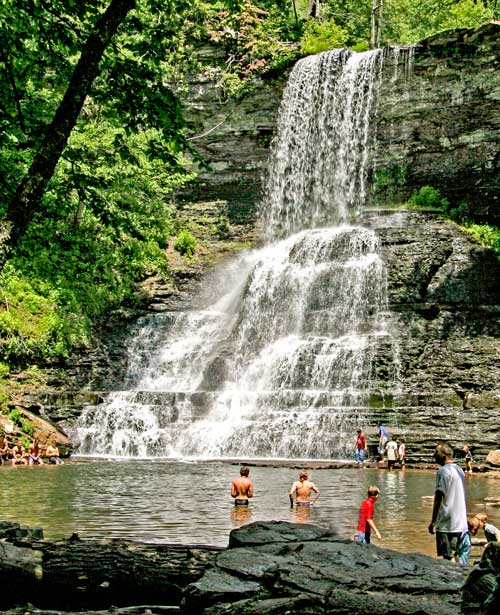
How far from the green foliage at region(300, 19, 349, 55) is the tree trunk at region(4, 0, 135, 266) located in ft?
142

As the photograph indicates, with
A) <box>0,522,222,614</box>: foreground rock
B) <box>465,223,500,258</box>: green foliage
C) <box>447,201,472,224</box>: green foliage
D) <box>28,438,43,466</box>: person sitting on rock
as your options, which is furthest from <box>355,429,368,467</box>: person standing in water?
<box>0,522,222,614</box>: foreground rock

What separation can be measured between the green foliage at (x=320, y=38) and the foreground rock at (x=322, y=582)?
4430 centimetres

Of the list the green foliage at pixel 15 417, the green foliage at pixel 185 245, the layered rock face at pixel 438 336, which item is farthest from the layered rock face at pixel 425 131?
the green foliage at pixel 15 417

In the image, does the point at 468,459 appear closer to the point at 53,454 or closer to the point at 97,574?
the point at 53,454

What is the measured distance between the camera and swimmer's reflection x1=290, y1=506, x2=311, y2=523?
1368cm

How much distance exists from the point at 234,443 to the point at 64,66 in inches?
836

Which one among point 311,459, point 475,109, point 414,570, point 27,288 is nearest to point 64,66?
point 414,570

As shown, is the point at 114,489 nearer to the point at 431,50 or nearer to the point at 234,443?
the point at 234,443

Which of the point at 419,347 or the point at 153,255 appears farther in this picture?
the point at 153,255

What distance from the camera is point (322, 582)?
A: 725cm

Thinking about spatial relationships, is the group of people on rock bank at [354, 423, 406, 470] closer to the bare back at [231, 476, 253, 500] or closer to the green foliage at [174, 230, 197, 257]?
the bare back at [231, 476, 253, 500]

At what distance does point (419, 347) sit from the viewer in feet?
105

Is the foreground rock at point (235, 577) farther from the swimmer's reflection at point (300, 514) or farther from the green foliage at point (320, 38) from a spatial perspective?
the green foliage at point (320, 38)

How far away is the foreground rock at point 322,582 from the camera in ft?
22.5
